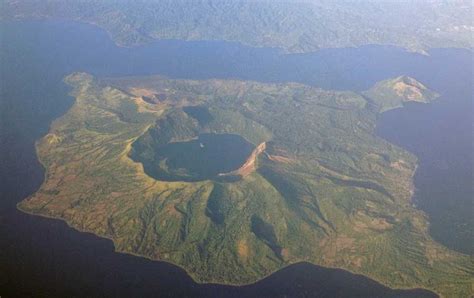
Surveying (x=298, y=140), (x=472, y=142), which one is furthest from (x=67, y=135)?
(x=472, y=142)

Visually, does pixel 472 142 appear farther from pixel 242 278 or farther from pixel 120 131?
pixel 120 131

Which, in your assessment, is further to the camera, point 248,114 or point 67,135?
point 248,114

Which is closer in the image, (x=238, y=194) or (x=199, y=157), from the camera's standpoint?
(x=238, y=194)

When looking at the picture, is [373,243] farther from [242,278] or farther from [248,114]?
[248,114]

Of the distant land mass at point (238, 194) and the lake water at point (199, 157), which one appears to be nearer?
the distant land mass at point (238, 194)

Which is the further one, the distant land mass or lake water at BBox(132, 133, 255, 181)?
lake water at BBox(132, 133, 255, 181)

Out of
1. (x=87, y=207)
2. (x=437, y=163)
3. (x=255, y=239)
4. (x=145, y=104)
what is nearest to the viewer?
(x=255, y=239)

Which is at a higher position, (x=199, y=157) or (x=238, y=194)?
(x=238, y=194)

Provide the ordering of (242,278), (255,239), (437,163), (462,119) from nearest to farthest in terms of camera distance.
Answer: (242,278)
(255,239)
(437,163)
(462,119)
